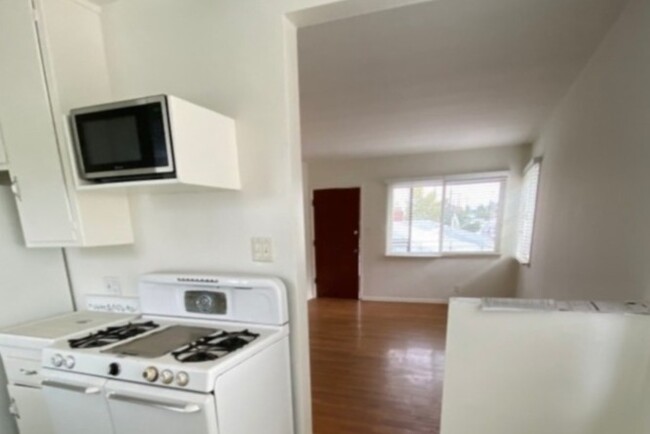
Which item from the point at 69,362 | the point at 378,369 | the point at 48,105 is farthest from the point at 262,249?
the point at 378,369

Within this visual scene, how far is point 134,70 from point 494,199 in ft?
15.6

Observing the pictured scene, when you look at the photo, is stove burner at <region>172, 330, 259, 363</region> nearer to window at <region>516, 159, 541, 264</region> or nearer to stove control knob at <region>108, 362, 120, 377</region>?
stove control knob at <region>108, 362, 120, 377</region>

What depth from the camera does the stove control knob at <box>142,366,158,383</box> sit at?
3.49ft

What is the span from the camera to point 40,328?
1575 mm

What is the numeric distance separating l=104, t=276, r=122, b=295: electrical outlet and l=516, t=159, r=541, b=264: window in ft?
13.4

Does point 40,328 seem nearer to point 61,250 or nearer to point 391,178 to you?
point 61,250

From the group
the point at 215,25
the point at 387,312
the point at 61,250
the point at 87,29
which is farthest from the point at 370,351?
the point at 87,29

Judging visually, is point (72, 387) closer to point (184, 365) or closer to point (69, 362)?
point (69, 362)

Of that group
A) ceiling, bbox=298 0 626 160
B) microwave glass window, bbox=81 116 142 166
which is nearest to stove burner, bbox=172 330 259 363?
microwave glass window, bbox=81 116 142 166

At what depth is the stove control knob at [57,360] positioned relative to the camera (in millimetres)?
1238

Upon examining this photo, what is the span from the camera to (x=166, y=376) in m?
A: 1.05

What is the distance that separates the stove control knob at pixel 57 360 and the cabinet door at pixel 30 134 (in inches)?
21.1

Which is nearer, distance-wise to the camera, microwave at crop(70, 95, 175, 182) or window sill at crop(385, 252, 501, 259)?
microwave at crop(70, 95, 175, 182)

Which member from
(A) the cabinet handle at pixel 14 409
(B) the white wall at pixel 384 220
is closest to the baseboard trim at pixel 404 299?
(B) the white wall at pixel 384 220
